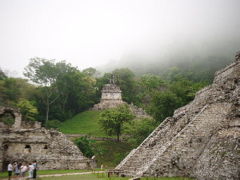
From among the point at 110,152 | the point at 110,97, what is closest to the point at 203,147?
the point at 110,152

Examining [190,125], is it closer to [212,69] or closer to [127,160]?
[127,160]

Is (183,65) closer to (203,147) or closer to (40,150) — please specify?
(40,150)

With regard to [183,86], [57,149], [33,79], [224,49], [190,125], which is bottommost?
[57,149]

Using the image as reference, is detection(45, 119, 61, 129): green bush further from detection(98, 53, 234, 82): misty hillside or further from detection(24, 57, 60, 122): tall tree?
detection(98, 53, 234, 82): misty hillside

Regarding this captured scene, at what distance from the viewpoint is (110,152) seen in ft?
112

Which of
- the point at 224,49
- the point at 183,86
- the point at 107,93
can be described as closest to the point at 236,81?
the point at 183,86

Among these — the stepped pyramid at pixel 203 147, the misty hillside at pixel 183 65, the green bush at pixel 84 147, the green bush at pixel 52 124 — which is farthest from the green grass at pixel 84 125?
the misty hillside at pixel 183 65

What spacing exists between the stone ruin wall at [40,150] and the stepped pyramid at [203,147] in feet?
32.2

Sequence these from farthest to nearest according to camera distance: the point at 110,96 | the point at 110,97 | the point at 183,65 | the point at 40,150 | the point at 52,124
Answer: the point at 183,65
the point at 110,96
the point at 110,97
the point at 52,124
the point at 40,150

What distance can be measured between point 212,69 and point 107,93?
3651 cm

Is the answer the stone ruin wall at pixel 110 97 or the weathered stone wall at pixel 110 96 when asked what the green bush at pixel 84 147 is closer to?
the stone ruin wall at pixel 110 97

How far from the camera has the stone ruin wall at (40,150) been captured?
76.7 ft

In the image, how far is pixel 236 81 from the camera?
16578mm

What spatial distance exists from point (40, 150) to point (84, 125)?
25461 mm
